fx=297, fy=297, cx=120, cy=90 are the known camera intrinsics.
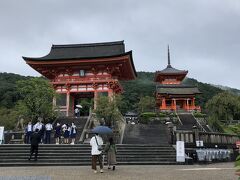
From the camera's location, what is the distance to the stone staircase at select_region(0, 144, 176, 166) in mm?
15758

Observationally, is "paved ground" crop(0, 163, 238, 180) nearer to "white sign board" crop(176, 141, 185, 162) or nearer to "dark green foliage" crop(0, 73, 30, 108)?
"white sign board" crop(176, 141, 185, 162)

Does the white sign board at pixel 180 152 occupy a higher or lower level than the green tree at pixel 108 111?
lower

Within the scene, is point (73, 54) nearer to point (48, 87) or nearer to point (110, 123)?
point (48, 87)

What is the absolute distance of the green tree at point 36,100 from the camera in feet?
84.5

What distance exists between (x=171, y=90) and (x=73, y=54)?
2355cm

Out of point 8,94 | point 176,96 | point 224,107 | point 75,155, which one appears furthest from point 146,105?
point 75,155

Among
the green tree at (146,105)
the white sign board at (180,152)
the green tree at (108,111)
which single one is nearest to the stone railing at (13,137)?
the green tree at (108,111)

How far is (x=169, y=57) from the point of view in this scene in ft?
255

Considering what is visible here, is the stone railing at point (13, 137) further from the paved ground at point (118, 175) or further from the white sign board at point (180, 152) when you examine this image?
the white sign board at point (180, 152)

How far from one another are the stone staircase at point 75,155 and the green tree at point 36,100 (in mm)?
8284

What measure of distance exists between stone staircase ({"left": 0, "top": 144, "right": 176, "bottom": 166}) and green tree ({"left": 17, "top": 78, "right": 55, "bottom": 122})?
8.28m

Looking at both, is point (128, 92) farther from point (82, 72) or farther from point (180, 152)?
point (180, 152)

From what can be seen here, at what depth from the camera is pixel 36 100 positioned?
85.4ft

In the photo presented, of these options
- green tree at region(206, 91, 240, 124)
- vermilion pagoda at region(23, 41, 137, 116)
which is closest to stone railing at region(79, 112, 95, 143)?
vermilion pagoda at region(23, 41, 137, 116)
